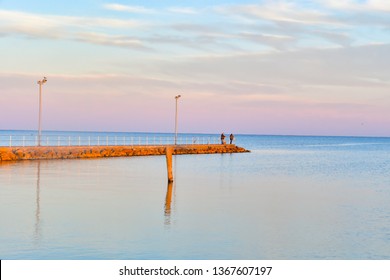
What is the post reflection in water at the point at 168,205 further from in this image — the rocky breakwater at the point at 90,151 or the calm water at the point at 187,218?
the rocky breakwater at the point at 90,151

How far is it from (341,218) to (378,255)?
7.13 meters

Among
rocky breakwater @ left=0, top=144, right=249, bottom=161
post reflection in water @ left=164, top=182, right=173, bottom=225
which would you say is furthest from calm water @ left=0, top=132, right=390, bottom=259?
rocky breakwater @ left=0, top=144, right=249, bottom=161

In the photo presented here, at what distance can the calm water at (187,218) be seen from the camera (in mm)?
19109

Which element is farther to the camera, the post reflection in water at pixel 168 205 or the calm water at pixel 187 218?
the post reflection in water at pixel 168 205

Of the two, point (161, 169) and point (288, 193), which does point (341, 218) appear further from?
point (161, 169)

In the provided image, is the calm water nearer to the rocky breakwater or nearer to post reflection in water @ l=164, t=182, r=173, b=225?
post reflection in water @ l=164, t=182, r=173, b=225

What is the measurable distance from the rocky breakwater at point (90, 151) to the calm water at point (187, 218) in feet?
41.4

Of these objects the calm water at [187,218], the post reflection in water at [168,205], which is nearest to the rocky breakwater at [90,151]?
the calm water at [187,218]

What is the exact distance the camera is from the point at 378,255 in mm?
18922

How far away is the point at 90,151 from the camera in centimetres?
6384

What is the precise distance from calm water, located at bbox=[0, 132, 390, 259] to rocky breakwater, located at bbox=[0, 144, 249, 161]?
12613 millimetres

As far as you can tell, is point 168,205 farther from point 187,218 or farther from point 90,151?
point 90,151

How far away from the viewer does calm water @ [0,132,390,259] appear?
19.1 m

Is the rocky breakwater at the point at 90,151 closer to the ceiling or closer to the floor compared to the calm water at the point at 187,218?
closer to the ceiling
